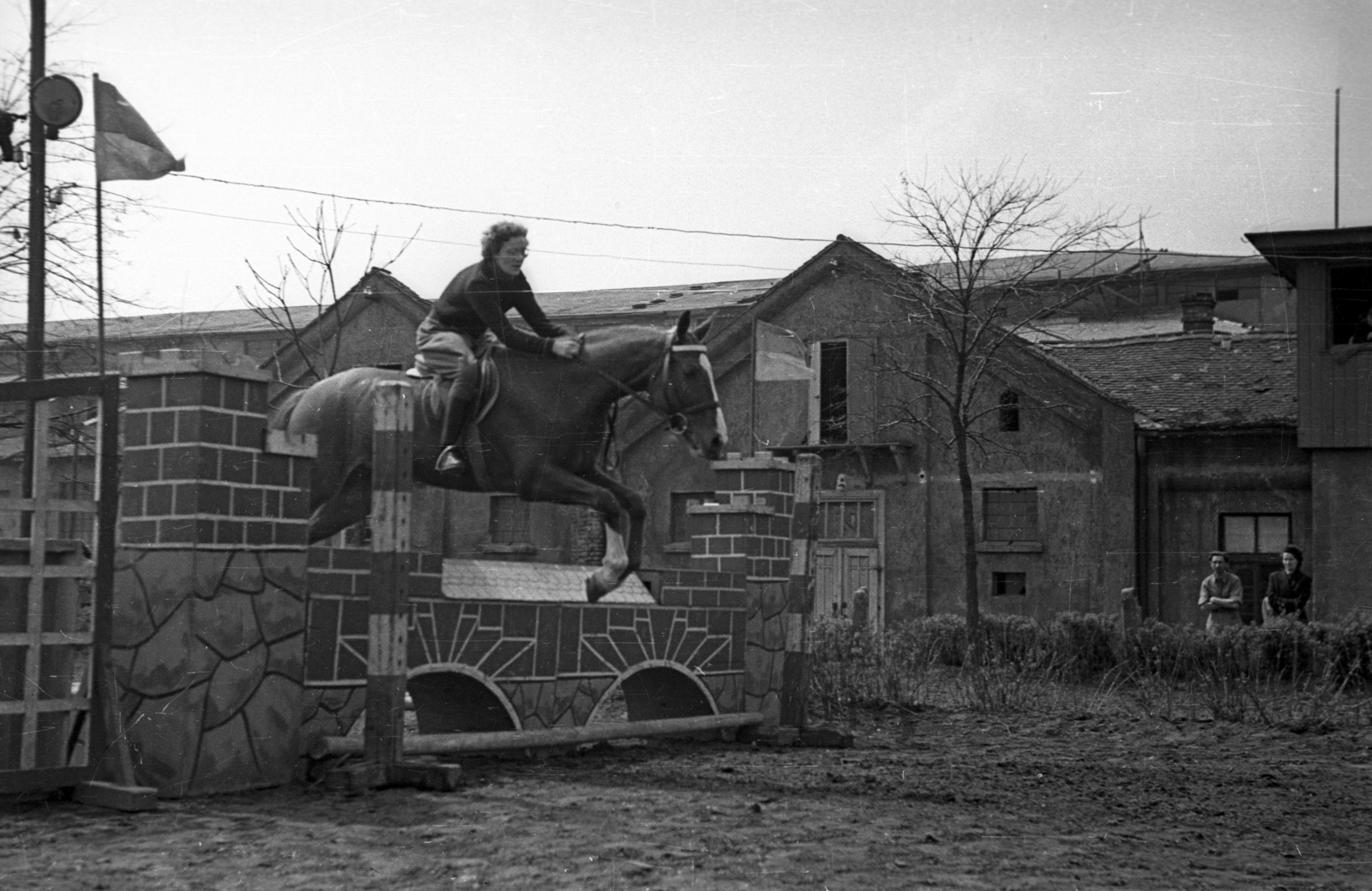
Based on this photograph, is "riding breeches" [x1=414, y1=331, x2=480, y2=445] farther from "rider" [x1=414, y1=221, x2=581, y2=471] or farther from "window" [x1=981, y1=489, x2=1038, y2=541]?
"window" [x1=981, y1=489, x2=1038, y2=541]

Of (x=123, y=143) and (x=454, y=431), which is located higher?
(x=123, y=143)

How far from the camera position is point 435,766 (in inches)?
359

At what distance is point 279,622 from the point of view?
921cm

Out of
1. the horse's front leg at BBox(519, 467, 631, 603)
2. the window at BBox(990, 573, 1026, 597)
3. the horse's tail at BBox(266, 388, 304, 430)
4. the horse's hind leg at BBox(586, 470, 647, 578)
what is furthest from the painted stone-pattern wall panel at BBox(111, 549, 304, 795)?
the window at BBox(990, 573, 1026, 597)

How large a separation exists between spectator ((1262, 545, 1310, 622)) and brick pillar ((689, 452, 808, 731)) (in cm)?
984

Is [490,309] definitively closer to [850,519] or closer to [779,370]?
[779,370]

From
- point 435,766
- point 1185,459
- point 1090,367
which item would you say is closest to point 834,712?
point 435,766

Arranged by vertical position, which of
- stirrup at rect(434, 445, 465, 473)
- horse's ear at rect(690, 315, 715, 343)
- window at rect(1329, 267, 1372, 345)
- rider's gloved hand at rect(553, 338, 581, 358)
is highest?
window at rect(1329, 267, 1372, 345)

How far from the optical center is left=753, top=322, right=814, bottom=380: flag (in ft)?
48.4

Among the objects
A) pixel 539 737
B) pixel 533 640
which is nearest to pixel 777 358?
pixel 533 640

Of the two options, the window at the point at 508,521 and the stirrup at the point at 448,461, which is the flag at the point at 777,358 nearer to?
the window at the point at 508,521

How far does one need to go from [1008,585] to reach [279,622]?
70.9 ft

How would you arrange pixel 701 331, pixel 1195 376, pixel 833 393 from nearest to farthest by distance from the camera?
1. pixel 701 331
2. pixel 1195 376
3. pixel 833 393

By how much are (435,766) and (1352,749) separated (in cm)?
788
